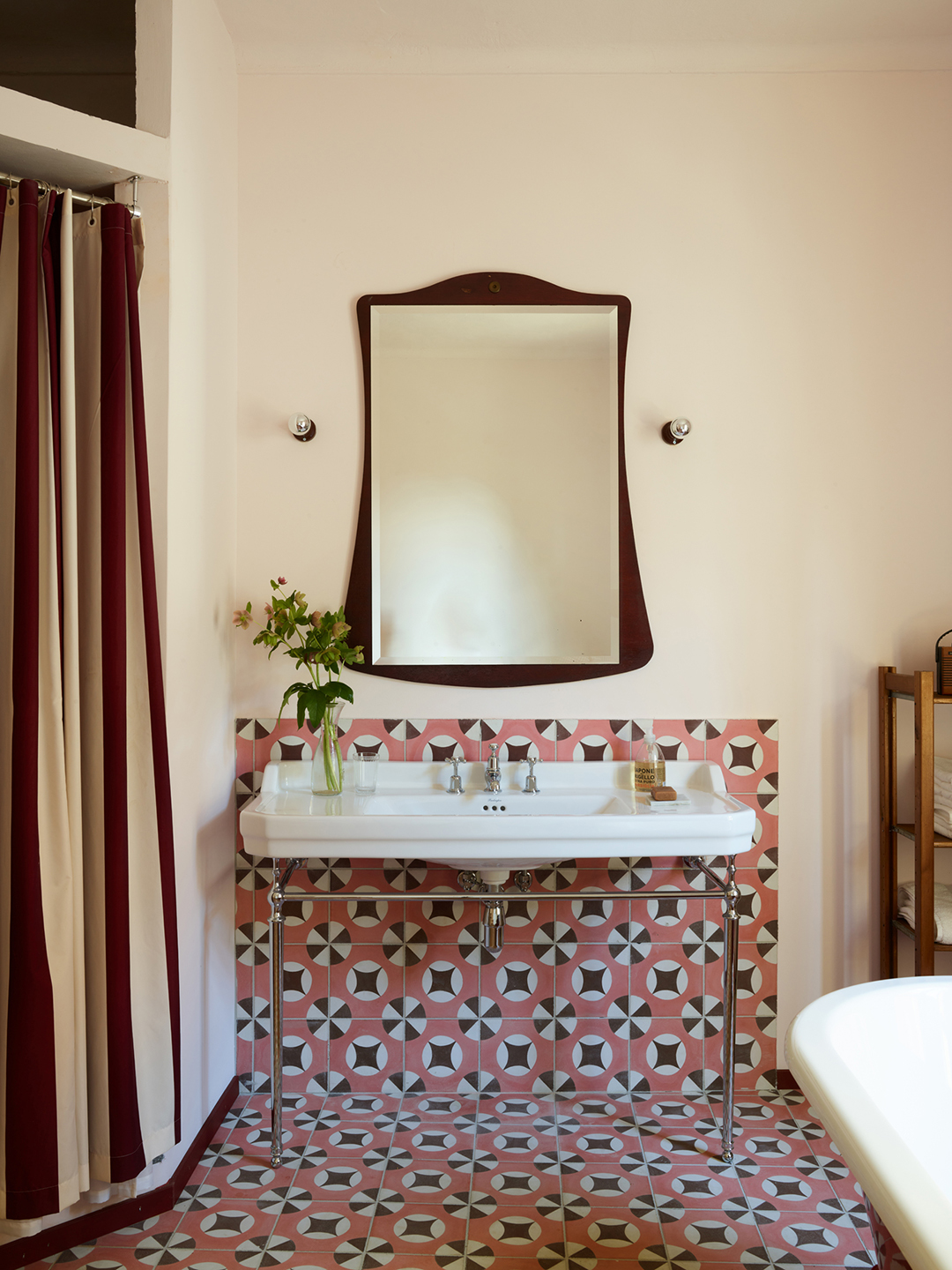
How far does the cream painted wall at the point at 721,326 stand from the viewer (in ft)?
7.58

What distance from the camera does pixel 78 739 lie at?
5.35ft

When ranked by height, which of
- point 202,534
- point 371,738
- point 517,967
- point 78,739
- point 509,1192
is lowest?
point 509,1192

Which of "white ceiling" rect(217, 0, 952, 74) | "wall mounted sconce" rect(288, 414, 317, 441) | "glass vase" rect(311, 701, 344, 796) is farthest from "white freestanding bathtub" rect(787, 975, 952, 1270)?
"white ceiling" rect(217, 0, 952, 74)

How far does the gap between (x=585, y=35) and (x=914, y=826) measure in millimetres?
2202

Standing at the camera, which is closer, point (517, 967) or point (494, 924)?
point (494, 924)

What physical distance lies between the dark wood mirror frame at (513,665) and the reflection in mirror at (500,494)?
0.07 ft

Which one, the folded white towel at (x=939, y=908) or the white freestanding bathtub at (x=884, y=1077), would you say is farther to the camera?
the folded white towel at (x=939, y=908)

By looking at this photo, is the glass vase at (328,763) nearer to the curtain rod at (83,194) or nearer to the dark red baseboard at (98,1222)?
the dark red baseboard at (98,1222)

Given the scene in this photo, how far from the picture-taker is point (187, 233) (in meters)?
1.94

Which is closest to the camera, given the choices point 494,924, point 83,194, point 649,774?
point 83,194

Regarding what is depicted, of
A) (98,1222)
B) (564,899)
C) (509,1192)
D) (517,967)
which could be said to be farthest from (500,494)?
(98,1222)

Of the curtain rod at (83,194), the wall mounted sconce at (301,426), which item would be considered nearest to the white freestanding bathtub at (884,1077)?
the wall mounted sconce at (301,426)

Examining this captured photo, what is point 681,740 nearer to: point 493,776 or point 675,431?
point 493,776

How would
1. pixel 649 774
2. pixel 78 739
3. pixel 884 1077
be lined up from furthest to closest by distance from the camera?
pixel 649 774 < pixel 78 739 < pixel 884 1077
